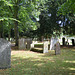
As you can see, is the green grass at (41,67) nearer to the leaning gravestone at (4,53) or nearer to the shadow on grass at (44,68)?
the shadow on grass at (44,68)

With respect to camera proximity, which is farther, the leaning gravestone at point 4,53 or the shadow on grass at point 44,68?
the leaning gravestone at point 4,53

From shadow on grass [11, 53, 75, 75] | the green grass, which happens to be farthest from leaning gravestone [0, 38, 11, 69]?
shadow on grass [11, 53, 75, 75]

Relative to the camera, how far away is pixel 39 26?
26031 millimetres

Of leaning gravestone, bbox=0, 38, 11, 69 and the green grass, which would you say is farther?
leaning gravestone, bbox=0, 38, 11, 69

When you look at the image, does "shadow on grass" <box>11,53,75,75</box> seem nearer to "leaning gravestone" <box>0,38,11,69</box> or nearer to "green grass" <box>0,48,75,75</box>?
"green grass" <box>0,48,75,75</box>

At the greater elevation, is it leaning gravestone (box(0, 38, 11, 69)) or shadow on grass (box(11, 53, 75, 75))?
leaning gravestone (box(0, 38, 11, 69))

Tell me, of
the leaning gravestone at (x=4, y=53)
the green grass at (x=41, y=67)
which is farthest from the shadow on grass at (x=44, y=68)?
the leaning gravestone at (x=4, y=53)

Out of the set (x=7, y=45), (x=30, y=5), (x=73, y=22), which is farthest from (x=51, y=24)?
(x=7, y=45)

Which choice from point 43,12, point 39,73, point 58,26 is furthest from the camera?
point 43,12

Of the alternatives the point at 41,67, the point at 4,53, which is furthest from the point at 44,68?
the point at 4,53

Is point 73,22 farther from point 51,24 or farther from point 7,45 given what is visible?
point 7,45

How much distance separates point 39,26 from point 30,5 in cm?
820

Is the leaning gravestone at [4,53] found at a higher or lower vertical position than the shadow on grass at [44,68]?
higher

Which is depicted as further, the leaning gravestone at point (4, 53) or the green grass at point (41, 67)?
the leaning gravestone at point (4, 53)
